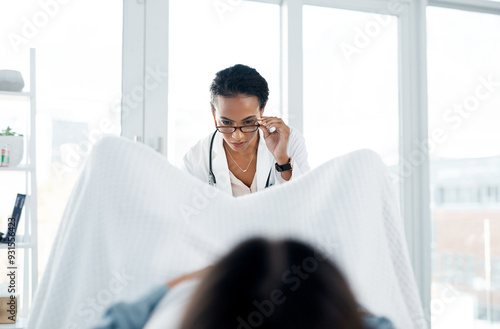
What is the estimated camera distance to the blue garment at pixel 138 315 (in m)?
0.65

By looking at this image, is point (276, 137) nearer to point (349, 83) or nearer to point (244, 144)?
point (244, 144)

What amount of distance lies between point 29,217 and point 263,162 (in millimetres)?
1017

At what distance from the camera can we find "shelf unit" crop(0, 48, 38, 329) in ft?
6.56

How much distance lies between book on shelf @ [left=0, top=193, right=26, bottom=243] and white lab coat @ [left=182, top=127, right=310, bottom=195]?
2.29ft

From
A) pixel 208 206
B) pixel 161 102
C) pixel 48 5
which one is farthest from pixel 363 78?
pixel 208 206

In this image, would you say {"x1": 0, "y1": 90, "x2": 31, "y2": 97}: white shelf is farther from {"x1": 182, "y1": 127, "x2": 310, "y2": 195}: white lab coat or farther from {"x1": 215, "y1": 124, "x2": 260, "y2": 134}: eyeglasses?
{"x1": 215, "y1": 124, "x2": 260, "y2": 134}: eyeglasses

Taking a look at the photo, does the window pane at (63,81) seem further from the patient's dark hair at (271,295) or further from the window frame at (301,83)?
the patient's dark hair at (271,295)

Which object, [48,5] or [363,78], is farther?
[363,78]

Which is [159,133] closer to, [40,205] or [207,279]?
[40,205]

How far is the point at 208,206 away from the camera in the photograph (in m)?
0.80

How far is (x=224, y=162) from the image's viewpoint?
1.91 metres

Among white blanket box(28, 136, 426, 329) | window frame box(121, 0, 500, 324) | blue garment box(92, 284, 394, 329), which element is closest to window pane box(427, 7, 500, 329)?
window frame box(121, 0, 500, 324)

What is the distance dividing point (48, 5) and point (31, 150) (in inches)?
27.9

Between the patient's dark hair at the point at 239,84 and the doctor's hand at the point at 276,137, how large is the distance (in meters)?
0.06
